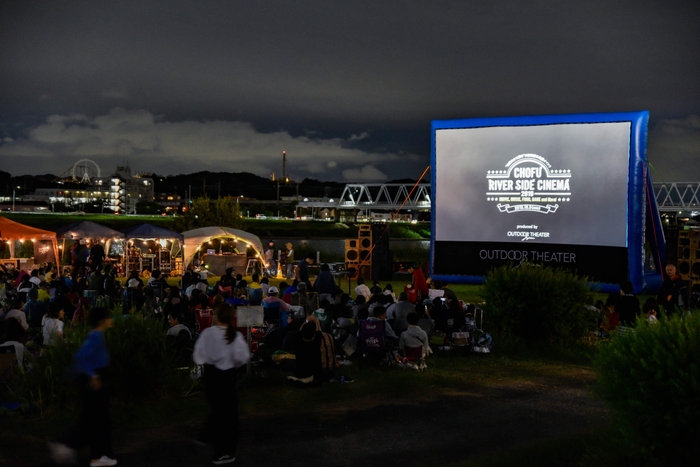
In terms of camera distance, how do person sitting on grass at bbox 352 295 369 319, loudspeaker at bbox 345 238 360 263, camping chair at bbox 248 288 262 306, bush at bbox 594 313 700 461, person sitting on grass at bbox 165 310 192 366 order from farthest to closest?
1. loudspeaker at bbox 345 238 360 263
2. camping chair at bbox 248 288 262 306
3. person sitting on grass at bbox 352 295 369 319
4. person sitting on grass at bbox 165 310 192 366
5. bush at bbox 594 313 700 461

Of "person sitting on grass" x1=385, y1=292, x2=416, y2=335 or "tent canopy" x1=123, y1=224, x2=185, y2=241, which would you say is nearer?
"person sitting on grass" x1=385, y1=292, x2=416, y2=335

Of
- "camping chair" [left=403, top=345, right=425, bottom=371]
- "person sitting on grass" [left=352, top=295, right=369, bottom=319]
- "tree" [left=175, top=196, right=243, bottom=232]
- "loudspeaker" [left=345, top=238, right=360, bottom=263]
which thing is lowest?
"camping chair" [left=403, top=345, right=425, bottom=371]

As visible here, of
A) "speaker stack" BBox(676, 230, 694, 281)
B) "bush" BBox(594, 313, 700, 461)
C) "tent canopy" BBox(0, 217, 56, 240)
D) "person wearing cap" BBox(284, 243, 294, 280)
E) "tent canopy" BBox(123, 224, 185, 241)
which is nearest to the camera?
"bush" BBox(594, 313, 700, 461)

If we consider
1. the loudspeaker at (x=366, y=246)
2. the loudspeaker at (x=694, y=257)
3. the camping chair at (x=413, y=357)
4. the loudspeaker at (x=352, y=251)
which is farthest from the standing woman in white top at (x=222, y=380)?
the loudspeaker at (x=352, y=251)

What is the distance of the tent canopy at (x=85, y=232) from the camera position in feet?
77.0

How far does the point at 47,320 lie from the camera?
9477 mm

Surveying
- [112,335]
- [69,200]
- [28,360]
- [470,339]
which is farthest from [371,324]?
[69,200]

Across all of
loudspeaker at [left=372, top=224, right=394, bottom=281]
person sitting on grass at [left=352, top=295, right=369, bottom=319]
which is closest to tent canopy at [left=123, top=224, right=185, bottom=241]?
loudspeaker at [left=372, top=224, right=394, bottom=281]

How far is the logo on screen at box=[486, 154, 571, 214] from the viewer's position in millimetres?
18500

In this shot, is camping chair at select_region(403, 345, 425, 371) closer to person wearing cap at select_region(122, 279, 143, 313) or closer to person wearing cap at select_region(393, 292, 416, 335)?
person wearing cap at select_region(393, 292, 416, 335)

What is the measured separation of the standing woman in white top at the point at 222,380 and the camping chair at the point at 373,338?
375 cm

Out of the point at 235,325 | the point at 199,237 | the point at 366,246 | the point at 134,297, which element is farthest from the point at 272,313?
the point at 199,237

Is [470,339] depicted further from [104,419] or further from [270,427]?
[104,419]

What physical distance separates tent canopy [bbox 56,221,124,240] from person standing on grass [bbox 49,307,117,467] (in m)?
18.4
